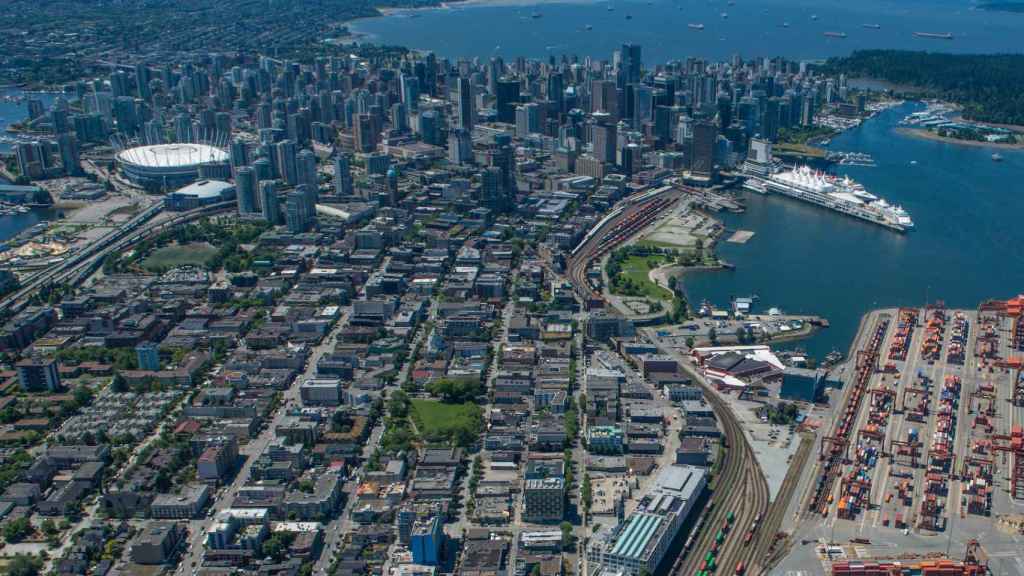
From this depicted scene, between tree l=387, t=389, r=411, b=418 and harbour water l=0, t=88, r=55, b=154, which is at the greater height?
harbour water l=0, t=88, r=55, b=154

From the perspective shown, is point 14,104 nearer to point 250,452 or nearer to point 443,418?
point 250,452

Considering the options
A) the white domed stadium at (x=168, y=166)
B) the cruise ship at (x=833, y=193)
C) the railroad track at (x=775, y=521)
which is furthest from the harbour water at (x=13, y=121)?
the railroad track at (x=775, y=521)

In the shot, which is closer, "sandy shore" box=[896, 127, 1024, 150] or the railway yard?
the railway yard

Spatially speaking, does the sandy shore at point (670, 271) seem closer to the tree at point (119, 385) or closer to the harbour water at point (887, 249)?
the harbour water at point (887, 249)

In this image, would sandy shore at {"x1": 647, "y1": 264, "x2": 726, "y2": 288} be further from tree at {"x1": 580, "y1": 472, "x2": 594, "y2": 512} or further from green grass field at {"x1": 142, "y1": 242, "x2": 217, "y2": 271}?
green grass field at {"x1": 142, "y1": 242, "x2": 217, "y2": 271}

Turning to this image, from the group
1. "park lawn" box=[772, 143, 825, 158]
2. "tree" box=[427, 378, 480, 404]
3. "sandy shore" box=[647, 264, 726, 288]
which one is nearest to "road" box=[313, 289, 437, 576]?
"tree" box=[427, 378, 480, 404]

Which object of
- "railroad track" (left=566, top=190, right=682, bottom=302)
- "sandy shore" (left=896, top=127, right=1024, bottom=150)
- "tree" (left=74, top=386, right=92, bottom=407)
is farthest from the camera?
"sandy shore" (left=896, top=127, right=1024, bottom=150)

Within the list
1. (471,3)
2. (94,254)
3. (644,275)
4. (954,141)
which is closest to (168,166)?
(94,254)
